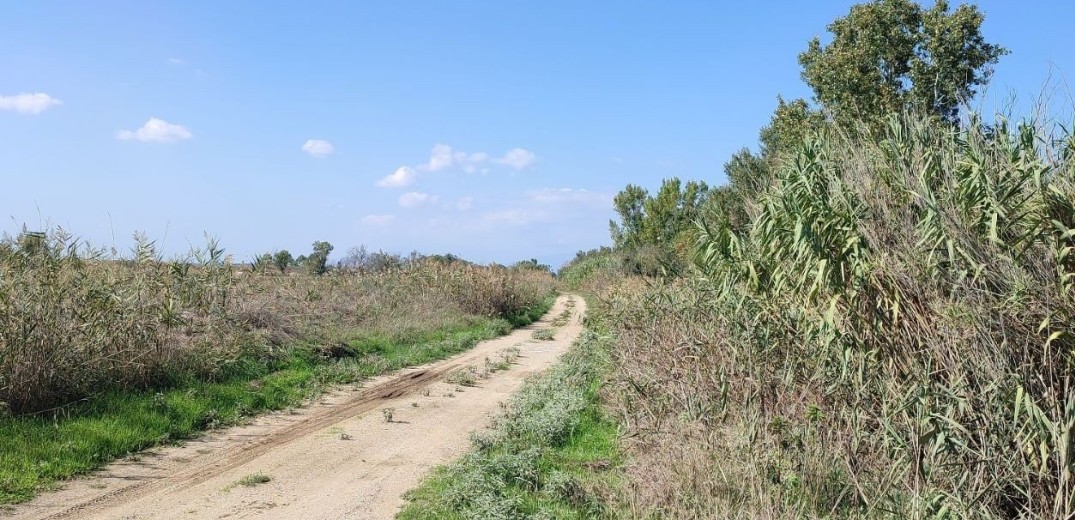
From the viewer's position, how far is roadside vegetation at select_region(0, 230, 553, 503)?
7.61 meters

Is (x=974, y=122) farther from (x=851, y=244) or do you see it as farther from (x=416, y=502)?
(x=416, y=502)

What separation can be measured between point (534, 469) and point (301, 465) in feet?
8.38

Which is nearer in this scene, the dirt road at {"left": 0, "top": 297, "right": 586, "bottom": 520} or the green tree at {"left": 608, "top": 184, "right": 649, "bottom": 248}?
the dirt road at {"left": 0, "top": 297, "right": 586, "bottom": 520}

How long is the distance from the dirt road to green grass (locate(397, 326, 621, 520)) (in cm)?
39

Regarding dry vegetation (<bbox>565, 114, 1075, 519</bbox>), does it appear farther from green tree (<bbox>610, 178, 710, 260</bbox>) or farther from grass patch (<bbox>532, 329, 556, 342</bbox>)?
green tree (<bbox>610, 178, 710, 260</bbox>)

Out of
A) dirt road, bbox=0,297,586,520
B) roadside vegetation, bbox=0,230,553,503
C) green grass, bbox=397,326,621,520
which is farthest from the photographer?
roadside vegetation, bbox=0,230,553,503

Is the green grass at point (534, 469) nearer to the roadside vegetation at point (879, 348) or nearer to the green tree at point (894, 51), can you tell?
the roadside vegetation at point (879, 348)

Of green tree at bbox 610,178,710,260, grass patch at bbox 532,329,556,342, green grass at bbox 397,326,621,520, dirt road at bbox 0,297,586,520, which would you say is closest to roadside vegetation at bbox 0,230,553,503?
dirt road at bbox 0,297,586,520

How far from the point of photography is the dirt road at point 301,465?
6086 millimetres

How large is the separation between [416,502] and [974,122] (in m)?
5.78

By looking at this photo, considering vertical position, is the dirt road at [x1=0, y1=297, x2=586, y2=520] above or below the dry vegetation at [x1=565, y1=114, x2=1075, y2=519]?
below

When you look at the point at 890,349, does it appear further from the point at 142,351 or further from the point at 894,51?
the point at 894,51

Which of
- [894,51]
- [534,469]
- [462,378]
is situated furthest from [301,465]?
[894,51]

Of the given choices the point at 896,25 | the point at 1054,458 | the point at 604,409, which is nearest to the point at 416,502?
the point at 604,409
